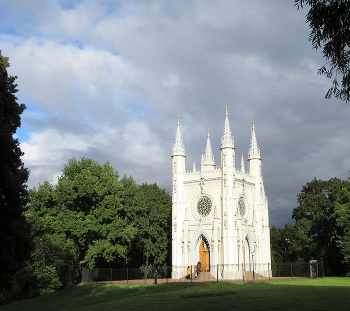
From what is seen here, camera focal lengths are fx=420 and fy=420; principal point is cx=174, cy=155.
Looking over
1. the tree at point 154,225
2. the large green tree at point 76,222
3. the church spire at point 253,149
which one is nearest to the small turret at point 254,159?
the church spire at point 253,149

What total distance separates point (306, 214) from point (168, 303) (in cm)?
5081

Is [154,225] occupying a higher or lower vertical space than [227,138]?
lower

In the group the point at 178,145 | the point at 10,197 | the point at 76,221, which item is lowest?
the point at 10,197

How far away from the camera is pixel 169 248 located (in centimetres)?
5878

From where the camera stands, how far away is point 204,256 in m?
49.0

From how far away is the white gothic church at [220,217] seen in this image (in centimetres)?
4716

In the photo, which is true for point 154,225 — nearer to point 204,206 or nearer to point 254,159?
point 204,206

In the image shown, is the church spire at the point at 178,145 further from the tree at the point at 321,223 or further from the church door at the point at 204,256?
the tree at the point at 321,223

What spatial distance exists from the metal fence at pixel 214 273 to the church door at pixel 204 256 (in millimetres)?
590

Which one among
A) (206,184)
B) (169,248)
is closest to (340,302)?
(206,184)

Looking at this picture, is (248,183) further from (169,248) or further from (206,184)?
(169,248)

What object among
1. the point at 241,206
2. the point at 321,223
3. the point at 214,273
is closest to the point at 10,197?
the point at 214,273

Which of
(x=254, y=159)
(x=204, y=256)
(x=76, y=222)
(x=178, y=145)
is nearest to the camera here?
(x=76, y=222)

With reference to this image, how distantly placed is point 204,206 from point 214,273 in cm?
810
